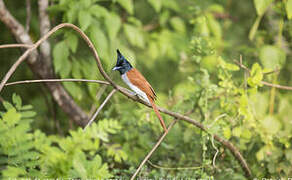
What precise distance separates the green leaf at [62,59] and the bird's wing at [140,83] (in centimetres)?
60

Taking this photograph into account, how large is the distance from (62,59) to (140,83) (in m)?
0.72

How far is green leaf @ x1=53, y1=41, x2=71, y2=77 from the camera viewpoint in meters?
2.50

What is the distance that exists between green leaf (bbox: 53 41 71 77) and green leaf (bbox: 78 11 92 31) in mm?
239

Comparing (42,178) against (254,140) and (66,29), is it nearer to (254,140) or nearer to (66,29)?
(66,29)

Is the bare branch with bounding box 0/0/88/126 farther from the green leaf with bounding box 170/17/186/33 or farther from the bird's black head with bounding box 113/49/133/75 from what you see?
the green leaf with bounding box 170/17/186/33

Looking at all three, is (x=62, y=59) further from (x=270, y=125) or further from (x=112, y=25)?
(x=270, y=125)

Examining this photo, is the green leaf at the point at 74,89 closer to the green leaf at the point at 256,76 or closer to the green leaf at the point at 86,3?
the green leaf at the point at 86,3

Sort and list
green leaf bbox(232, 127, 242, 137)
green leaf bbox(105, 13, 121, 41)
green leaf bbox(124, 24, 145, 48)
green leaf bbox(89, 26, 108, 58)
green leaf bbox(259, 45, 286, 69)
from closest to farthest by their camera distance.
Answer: green leaf bbox(232, 127, 242, 137) < green leaf bbox(89, 26, 108, 58) < green leaf bbox(105, 13, 121, 41) < green leaf bbox(259, 45, 286, 69) < green leaf bbox(124, 24, 145, 48)

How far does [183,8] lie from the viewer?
3891 millimetres

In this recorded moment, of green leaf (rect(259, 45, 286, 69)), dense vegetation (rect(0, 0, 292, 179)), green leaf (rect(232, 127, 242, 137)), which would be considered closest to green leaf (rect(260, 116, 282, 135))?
dense vegetation (rect(0, 0, 292, 179))

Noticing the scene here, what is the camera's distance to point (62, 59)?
254 cm

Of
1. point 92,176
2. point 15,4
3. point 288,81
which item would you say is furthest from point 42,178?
point 288,81

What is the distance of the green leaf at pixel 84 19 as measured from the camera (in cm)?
242

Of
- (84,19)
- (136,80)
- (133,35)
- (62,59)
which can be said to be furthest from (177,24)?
(136,80)
